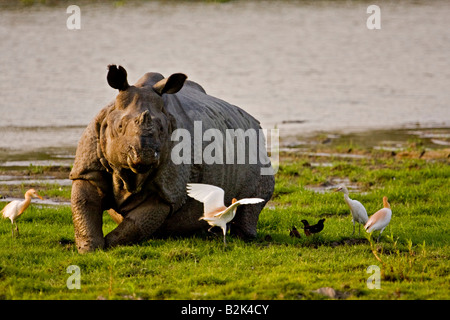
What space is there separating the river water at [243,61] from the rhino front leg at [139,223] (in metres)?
7.55

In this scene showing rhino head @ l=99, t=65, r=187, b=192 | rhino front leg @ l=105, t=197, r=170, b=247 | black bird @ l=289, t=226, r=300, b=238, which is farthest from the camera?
black bird @ l=289, t=226, r=300, b=238

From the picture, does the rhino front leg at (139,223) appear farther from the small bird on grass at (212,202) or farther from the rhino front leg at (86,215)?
the small bird on grass at (212,202)

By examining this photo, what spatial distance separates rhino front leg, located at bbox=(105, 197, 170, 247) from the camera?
9422 mm

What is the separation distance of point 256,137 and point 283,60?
67.9 ft

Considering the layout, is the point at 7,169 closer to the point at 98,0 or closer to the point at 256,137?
the point at 256,137

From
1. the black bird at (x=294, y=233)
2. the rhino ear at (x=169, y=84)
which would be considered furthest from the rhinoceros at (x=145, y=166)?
the black bird at (x=294, y=233)

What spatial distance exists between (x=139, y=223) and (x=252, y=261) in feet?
4.15

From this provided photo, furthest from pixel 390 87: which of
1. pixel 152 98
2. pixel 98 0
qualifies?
pixel 98 0

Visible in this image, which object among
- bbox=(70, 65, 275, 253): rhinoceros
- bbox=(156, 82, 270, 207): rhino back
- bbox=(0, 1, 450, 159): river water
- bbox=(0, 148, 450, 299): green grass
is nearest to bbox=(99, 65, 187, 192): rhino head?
bbox=(70, 65, 275, 253): rhinoceros

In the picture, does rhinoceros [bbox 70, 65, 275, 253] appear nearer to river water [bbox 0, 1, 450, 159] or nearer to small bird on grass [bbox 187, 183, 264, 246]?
small bird on grass [bbox 187, 183, 264, 246]

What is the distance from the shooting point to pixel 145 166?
8.65 m

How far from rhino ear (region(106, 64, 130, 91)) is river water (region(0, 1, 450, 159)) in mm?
7860

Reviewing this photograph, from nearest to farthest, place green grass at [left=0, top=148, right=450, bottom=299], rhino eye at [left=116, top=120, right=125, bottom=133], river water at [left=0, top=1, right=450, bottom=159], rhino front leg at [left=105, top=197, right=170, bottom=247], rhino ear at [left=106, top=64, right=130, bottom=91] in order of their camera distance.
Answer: green grass at [left=0, top=148, right=450, bottom=299] < rhino eye at [left=116, top=120, right=125, bottom=133] < rhino ear at [left=106, top=64, right=130, bottom=91] < rhino front leg at [left=105, top=197, right=170, bottom=247] < river water at [left=0, top=1, right=450, bottom=159]

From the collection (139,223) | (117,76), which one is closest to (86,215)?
(139,223)
